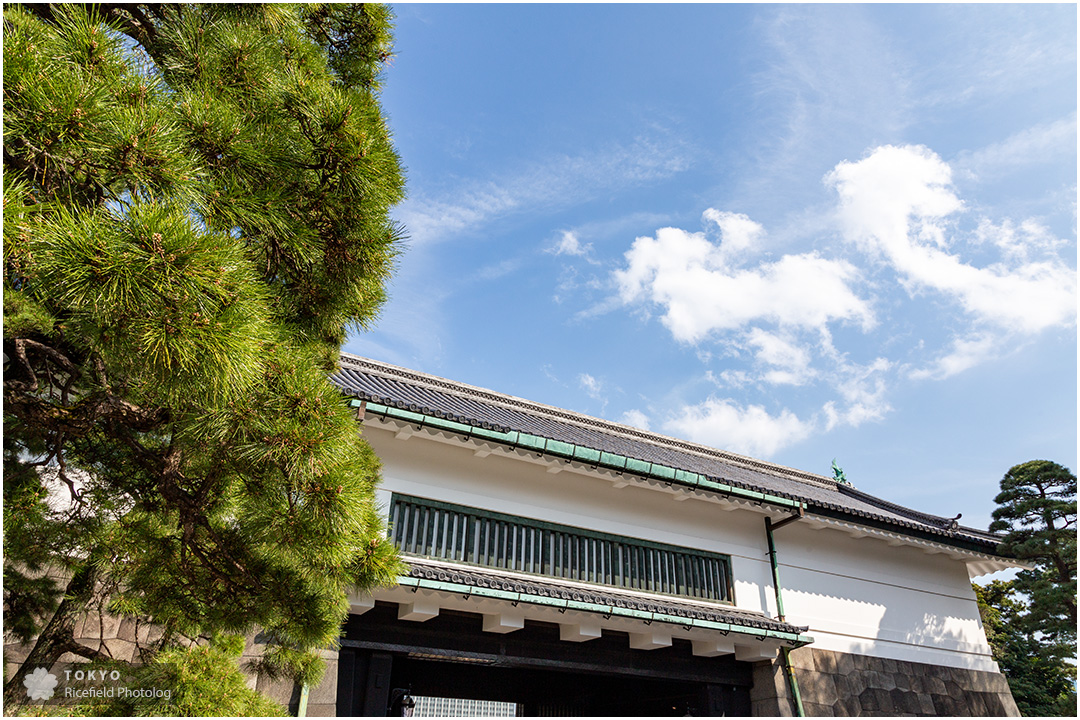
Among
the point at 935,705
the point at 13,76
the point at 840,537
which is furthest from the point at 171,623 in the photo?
the point at 935,705

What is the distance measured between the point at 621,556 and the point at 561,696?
3.24m

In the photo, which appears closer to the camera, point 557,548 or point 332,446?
point 332,446

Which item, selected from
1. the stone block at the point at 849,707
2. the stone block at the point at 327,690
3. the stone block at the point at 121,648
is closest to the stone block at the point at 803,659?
the stone block at the point at 849,707

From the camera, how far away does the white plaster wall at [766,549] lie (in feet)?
21.4

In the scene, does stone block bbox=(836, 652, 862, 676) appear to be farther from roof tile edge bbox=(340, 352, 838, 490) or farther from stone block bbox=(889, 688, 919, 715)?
roof tile edge bbox=(340, 352, 838, 490)

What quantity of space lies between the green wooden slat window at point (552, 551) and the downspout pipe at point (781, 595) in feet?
2.15

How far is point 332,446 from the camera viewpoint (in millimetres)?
2322

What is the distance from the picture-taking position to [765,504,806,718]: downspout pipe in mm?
7125

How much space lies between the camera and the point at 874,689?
25.5 feet

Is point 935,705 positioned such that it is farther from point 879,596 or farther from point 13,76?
point 13,76

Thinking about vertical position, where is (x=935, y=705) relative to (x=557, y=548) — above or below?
below

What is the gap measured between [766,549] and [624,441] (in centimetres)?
370

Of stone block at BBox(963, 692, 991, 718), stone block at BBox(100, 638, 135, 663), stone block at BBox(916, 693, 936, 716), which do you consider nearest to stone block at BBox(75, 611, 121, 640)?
stone block at BBox(100, 638, 135, 663)

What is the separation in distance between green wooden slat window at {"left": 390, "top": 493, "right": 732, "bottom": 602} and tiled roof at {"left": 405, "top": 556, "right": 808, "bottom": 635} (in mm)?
148
